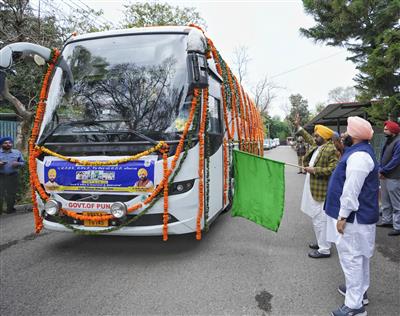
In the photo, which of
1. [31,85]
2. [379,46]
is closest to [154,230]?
[379,46]

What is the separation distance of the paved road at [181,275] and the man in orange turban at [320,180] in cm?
25

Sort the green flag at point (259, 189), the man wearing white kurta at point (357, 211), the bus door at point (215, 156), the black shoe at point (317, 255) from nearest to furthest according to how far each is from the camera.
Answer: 1. the man wearing white kurta at point (357, 211)
2. the black shoe at point (317, 255)
3. the green flag at point (259, 189)
4. the bus door at point (215, 156)

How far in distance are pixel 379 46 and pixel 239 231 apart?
22.8ft

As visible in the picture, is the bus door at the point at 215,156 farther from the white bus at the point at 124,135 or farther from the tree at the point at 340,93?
the tree at the point at 340,93

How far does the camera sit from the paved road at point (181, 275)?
11.1ft

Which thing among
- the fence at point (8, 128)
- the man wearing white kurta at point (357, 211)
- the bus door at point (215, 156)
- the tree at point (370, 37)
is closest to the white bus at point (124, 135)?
the bus door at point (215, 156)

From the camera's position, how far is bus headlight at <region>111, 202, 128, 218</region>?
4156mm

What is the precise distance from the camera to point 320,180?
4.60 metres

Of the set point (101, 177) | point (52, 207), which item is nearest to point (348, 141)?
point (101, 177)

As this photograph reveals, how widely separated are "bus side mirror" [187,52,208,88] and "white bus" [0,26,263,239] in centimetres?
1

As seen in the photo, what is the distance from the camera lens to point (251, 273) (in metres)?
4.14

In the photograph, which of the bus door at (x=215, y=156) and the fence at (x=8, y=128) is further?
the fence at (x=8, y=128)

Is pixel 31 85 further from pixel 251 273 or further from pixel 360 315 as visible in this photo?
pixel 360 315

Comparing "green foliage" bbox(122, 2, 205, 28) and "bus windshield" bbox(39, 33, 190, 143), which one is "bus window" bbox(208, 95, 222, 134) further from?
"green foliage" bbox(122, 2, 205, 28)
